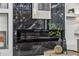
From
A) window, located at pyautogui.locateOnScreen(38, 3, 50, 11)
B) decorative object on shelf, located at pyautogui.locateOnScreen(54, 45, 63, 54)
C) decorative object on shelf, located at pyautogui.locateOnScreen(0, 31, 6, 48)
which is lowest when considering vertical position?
decorative object on shelf, located at pyautogui.locateOnScreen(54, 45, 63, 54)

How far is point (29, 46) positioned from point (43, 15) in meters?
0.34

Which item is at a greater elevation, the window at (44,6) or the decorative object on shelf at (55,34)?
the window at (44,6)

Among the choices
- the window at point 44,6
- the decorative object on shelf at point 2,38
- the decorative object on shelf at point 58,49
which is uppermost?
the window at point 44,6

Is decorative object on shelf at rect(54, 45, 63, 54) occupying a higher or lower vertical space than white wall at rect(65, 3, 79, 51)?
lower

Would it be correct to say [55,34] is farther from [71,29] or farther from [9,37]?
[9,37]

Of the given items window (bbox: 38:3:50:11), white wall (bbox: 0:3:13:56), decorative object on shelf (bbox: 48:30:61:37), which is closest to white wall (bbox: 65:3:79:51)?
decorative object on shelf (bbox: 48:30:61:37)

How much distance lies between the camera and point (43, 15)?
1.85 meters

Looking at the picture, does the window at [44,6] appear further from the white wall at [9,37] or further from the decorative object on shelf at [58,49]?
the decorative object on shelf at [58,49]

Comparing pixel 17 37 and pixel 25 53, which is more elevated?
pixel 17 37

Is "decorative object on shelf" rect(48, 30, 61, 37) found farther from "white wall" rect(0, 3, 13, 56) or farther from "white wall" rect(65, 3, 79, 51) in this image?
"white wall" rect(0, 3, 13, 56)

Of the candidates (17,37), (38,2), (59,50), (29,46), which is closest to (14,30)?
(17,37)

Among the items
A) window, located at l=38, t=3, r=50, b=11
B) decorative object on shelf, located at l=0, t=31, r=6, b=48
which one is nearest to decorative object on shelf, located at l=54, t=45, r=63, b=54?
window, located at l=38, t=3, r=50, b=11

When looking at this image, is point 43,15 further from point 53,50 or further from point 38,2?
point 53,50

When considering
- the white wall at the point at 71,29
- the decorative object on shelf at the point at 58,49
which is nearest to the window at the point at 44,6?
the white wall at the point at 71,29
